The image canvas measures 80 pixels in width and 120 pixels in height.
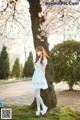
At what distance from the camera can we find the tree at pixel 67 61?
13570mm

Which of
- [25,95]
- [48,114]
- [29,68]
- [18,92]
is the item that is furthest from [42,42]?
[29,68]

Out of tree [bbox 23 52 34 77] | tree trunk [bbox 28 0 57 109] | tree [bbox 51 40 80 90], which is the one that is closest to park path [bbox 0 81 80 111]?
tree [bbox 51 40 80 90]

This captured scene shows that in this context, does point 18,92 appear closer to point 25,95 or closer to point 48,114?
point 25,95

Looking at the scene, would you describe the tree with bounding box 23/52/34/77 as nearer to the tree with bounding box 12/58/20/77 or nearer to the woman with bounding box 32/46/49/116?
the tree with bounding box 12/58/20/77

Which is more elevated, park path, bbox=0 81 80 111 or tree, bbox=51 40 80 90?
tree, bbox=51 40 80 90

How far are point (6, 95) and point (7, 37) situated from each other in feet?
10.4

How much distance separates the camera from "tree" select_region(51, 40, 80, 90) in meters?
13.6

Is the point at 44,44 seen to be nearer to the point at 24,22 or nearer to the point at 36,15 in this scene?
the point at 36,15

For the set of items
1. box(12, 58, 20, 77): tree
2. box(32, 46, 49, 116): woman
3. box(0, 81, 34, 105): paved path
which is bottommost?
box(12, 58, 20, 77): tree

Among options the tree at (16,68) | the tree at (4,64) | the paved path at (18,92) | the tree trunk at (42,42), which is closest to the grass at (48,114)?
the tree trunk at (42,42)

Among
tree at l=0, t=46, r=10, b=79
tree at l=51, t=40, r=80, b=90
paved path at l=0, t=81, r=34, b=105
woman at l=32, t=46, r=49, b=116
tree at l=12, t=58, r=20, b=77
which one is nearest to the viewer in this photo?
woman at l=32, t=46, r=49, b=116

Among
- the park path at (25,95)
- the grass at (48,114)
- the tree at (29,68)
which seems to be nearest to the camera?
the grass at (48,114)

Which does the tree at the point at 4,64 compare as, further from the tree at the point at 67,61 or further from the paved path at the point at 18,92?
the tree at the point at 67,61

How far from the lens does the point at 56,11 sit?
24.2 ft
